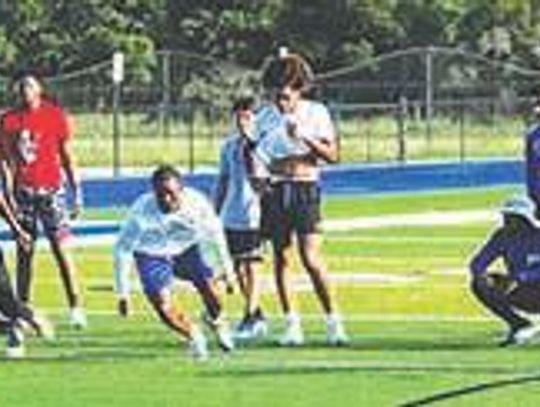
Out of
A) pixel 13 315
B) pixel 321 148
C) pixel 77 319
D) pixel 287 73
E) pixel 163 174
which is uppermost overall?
pixel 287 73

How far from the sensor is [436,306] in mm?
19094

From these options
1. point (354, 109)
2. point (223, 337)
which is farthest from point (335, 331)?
point (354, 109)

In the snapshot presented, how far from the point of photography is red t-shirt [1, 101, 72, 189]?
1734 cm

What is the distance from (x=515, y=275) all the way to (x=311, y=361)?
67.8 inches

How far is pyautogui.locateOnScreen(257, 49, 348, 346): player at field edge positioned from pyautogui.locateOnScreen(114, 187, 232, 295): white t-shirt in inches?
23.1

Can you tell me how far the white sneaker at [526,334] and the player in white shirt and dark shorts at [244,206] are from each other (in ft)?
6.48

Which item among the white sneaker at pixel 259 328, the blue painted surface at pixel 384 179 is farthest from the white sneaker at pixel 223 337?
the blue painted surface at pixel 384 179

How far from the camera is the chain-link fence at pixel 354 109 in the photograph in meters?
45.5

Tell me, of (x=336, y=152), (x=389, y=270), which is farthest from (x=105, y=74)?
(x=336, y=152)

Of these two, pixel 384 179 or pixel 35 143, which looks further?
pixel 384 179

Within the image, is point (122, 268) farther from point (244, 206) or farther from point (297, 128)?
point (244, 206)

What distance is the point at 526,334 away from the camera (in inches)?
604

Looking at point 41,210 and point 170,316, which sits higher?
point 41,210

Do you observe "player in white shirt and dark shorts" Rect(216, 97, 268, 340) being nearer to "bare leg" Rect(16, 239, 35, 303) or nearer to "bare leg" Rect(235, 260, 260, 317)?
"bare leg" Rect(235, 260, 260, 317)
